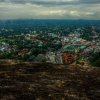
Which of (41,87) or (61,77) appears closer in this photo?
(41,87)

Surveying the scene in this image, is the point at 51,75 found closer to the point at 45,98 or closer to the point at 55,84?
the point at 55,84

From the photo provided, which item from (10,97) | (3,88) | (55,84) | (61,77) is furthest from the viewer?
(61,77)

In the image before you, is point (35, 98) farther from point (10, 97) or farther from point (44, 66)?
point (44, 66)

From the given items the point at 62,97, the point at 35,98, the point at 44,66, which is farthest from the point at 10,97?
the point at 44,66

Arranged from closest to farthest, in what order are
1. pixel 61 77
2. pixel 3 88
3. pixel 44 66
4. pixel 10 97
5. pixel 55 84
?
pixel 10 97, pixel 3 88, pixel 55 84, pixel 61 77, pixel 44 66

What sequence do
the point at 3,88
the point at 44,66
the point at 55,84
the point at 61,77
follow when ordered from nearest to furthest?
the point at 3,88 → the point at 55,84 → the point at 61,77 → the point at 44,66

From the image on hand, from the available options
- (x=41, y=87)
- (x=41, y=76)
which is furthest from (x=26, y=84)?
(x=41, y=76)
